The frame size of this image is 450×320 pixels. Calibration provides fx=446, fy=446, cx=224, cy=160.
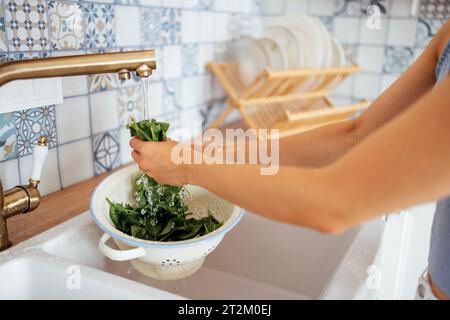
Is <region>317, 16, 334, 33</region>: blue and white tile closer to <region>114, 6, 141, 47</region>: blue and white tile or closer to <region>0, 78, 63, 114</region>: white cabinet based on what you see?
<region>114, 6, 141, 47</region>: blue and white tile

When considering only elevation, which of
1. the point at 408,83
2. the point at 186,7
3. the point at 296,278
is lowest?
the point at 296,278

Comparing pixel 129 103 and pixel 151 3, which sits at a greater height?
pixel 151 3

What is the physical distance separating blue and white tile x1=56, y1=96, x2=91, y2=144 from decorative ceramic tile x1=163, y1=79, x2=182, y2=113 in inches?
11.2

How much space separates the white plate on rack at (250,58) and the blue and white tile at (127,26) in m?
0.42

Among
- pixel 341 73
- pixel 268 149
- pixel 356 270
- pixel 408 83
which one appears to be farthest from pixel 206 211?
pixel 341 73

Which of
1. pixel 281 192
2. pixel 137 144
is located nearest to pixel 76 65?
pixel 137 144

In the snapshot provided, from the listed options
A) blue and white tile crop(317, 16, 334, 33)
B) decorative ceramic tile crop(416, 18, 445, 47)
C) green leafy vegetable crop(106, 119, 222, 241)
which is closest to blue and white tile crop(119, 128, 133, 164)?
green leafy vegetable crop(106, 119, 222, 241)

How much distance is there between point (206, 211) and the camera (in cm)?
83

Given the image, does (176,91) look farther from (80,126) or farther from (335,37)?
(335,37)

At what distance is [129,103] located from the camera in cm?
107

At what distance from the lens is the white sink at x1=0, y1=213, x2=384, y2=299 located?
2.06 ft

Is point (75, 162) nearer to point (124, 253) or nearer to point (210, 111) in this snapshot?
point (124, 253)

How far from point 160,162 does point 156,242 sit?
0.12 metres
